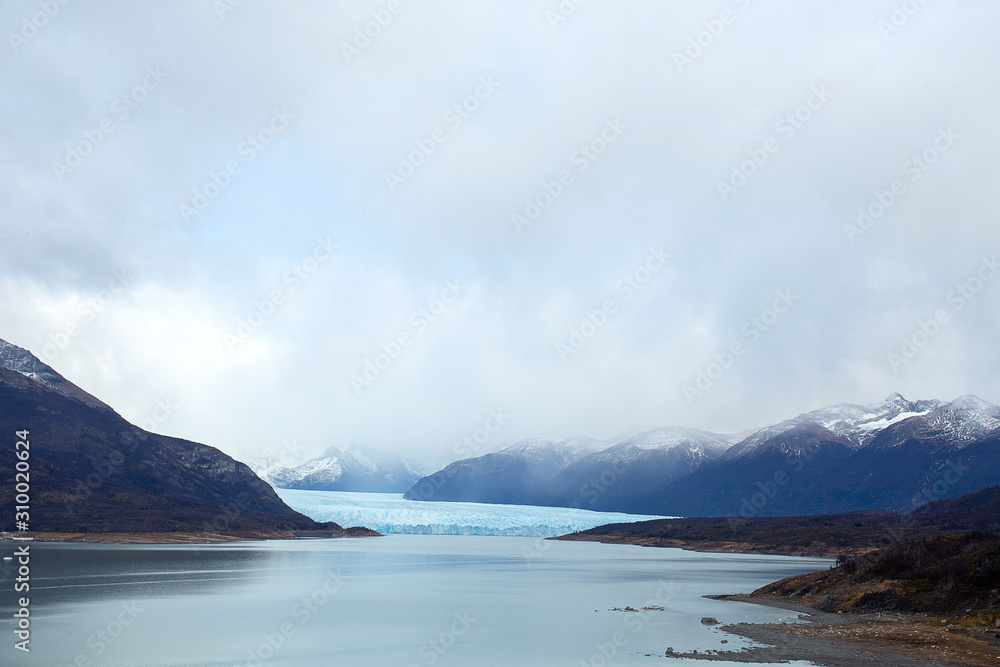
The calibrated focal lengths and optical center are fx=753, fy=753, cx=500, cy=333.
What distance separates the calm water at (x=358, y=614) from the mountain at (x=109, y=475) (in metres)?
56.8

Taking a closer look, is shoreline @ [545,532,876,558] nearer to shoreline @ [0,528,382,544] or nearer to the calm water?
the calm water

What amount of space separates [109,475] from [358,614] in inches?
5298

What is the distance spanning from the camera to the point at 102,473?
154 meters

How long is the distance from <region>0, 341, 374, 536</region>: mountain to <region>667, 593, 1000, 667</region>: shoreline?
375 feet

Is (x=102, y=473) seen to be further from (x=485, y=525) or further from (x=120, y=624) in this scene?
(x=120, y=624)

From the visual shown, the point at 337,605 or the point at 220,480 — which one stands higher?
the point at 220,480

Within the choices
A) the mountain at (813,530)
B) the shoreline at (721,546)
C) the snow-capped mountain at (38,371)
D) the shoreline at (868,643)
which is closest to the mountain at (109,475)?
the snow-capped mountain at (38,371)

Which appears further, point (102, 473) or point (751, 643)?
point (102, 473)

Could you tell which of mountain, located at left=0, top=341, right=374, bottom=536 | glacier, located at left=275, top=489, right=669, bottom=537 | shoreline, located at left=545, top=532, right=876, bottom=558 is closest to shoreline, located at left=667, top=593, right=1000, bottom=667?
shoreline, located at left=545, top=532, right=876, bottom=558

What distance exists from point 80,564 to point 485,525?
111541 millimetres

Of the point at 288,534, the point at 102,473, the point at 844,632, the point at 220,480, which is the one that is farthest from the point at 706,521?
the point at 844,632

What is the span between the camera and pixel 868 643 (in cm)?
3192

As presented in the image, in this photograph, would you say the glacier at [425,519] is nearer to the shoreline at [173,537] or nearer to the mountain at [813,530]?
the shoreline at [173,537]

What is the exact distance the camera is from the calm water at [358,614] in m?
30.0
